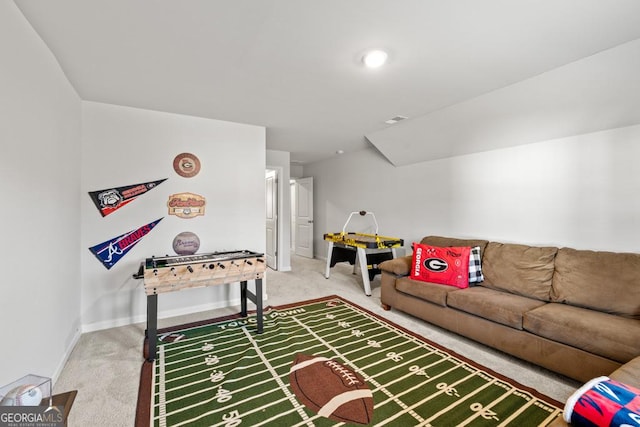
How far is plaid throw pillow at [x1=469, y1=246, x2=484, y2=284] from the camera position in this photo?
3.01 meters

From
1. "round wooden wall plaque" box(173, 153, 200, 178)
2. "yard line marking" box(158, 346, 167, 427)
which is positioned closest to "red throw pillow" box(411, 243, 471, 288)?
"yard line marking" box(158, 346, 167, 427)

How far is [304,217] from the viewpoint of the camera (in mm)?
7195

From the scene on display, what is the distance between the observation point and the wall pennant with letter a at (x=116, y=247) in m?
2.99

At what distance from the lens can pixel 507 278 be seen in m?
2.86

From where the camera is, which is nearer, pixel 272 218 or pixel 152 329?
pixel 152 329

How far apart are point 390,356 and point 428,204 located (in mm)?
2552

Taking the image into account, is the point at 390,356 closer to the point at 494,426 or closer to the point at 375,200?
the point at 494,426

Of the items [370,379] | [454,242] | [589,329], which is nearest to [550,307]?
[589,329]

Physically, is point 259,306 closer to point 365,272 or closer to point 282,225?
point 365,272

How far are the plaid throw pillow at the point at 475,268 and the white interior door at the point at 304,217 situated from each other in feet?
14.1

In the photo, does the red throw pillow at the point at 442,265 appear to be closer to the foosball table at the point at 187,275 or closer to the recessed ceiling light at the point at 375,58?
the foosball table at the point at 187,275

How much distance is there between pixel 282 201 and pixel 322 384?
160 inches

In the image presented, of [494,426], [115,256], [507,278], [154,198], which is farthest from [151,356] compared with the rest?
[507,278]

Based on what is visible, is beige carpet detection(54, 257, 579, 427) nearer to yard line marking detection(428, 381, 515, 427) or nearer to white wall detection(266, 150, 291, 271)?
yard line marking detection(428, 381, 515, 427)
